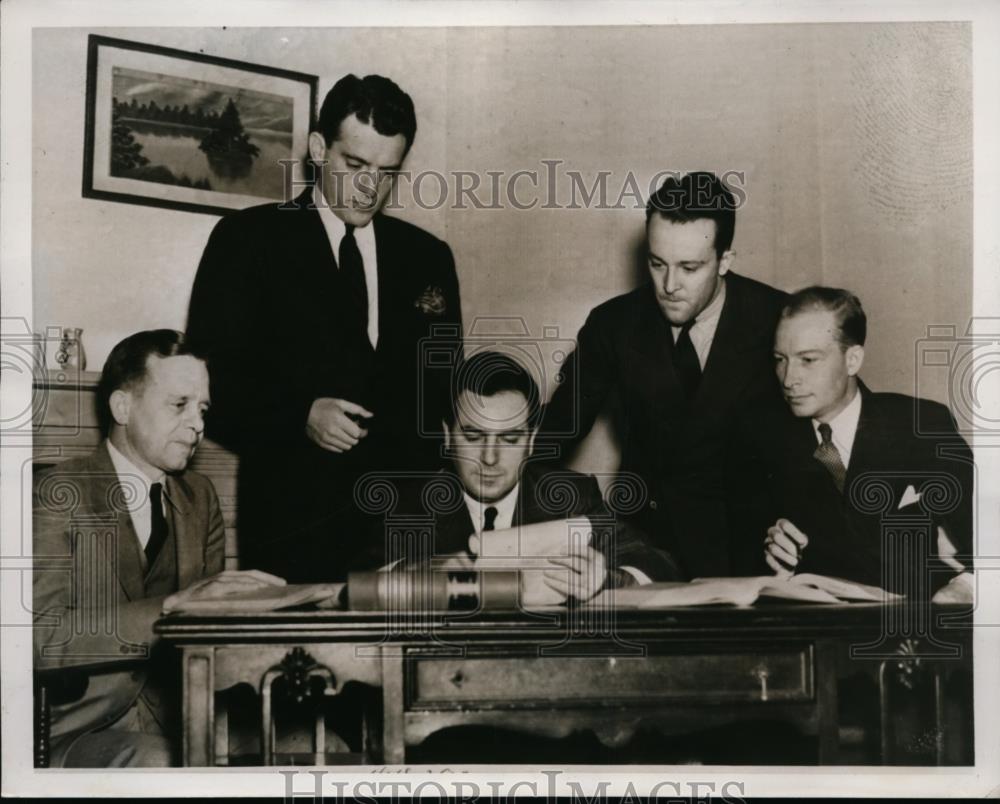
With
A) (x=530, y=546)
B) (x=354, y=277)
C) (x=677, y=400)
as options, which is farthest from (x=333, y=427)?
(x=677, y=400)

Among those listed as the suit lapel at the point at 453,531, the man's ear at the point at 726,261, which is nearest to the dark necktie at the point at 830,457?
the man's ear at the point at 726,261

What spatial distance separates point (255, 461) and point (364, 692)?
757 mm

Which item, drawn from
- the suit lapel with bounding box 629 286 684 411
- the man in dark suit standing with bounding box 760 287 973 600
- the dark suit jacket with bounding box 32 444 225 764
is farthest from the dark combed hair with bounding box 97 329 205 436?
the man in dark suit standing with bounding box 760 287 973 600

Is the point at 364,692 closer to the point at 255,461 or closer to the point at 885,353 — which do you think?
the point at 255,461

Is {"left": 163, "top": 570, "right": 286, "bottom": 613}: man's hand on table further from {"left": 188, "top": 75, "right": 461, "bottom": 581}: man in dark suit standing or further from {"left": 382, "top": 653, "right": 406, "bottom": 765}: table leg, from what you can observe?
{"left": 382, "top": 653, "right": 406, "bottom": 765}: table leg

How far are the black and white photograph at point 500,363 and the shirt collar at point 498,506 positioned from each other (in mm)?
12

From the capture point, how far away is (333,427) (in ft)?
9.58

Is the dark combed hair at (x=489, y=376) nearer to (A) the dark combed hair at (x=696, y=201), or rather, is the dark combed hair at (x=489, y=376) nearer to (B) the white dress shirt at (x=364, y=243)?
(B) the white dress shirt at (x=364, y=243)

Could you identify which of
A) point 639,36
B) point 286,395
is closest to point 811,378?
point 639,36

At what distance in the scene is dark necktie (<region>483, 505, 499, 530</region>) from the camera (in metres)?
2.93

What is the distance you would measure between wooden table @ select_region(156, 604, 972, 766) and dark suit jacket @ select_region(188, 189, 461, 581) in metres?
0.23

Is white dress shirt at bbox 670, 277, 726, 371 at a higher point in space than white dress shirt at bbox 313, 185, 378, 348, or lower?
lower

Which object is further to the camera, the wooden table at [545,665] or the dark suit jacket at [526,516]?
the dark suit jacket at [526,516]

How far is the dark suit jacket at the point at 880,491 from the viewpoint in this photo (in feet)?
9.59
